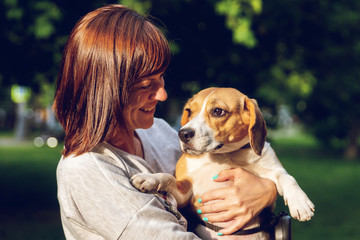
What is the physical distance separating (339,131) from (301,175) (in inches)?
300

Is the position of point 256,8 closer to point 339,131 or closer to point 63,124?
point 63,124

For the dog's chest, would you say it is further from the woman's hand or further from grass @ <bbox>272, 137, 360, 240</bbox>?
grass @ <bbox>272, 137, 360, 240</bbox>

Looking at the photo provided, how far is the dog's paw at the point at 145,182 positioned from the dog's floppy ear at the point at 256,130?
68 cm

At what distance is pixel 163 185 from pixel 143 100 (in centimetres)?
44

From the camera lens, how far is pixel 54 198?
31.3 ft

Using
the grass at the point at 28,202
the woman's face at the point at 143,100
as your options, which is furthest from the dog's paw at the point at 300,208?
the grass at the point at 28,202

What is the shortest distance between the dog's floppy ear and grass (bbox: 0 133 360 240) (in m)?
3.86

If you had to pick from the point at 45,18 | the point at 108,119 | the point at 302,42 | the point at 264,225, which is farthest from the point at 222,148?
the point at 302,42

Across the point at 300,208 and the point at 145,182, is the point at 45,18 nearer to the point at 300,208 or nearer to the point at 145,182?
the point at 145,182

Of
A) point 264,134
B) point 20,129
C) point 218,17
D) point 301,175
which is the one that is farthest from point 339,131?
point 264,134

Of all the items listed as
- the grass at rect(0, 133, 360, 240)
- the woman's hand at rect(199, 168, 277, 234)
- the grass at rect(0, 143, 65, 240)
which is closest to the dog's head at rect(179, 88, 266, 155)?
the woman's hand at rect(199, 168, 277, 234)

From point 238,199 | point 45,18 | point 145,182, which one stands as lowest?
point 238,199

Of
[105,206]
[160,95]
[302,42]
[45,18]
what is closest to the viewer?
[105,206]

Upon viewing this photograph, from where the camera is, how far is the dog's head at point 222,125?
2488mm
